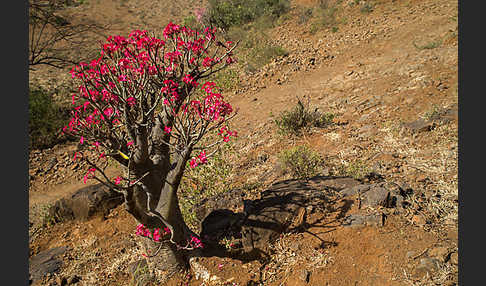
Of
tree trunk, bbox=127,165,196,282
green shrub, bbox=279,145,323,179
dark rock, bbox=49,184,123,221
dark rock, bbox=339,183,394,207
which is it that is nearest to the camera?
tree trunk, bbox=127,165,196,282

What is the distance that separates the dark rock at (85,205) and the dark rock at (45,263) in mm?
840

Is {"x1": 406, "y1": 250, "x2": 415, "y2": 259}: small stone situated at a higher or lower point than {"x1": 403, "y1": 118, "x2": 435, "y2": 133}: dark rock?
higher

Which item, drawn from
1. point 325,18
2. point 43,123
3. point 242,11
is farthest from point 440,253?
point 242,11

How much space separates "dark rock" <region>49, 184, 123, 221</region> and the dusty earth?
175 mm

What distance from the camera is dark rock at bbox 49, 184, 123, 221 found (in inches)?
229

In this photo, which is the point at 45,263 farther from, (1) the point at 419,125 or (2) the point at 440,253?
(1) the point at 419,125

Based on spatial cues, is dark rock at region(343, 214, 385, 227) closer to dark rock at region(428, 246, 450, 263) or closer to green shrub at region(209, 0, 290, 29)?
dark rock at region(428, 246, 450, 263)

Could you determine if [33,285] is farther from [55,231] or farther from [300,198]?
[300,198]

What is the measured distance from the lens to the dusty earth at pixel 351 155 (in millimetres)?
3260

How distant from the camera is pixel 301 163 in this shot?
17.1 ft

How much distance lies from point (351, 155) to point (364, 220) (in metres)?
2.43

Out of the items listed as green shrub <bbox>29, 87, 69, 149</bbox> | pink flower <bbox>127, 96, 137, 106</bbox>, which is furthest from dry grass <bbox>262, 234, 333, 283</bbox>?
green shrub <bbox>29, 87, 69, 149</bbox>

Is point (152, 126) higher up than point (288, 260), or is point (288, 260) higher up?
point (152, 126)

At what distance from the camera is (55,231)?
5.76 m
